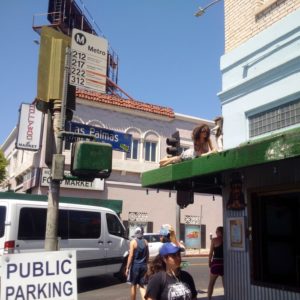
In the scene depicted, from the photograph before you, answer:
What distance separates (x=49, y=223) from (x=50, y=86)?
1805mm

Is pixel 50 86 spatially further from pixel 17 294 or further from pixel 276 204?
pixel 276 204

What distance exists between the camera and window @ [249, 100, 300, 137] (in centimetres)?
793

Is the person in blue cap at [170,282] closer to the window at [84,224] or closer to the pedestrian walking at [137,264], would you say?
the pedestrian walking at [137,264]

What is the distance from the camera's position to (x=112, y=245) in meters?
12.6

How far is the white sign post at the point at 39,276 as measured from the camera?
401cm

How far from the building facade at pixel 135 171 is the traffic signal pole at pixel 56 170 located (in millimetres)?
18541

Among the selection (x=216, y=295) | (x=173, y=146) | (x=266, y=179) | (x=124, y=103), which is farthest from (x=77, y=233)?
(x=124, y=103)

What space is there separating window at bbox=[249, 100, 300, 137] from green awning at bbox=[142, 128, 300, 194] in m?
1.36

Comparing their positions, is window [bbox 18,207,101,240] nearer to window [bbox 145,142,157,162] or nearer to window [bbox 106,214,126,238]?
window [bbox 106,214,126,238]

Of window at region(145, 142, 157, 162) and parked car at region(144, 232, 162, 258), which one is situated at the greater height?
window at region(145, 142, 157, 162)

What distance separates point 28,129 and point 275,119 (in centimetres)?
1697

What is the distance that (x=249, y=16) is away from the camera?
9.51m

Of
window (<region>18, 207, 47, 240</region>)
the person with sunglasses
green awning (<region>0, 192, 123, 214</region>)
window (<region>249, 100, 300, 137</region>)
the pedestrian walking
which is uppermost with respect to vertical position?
window (<region>249, 100, 300, 137</region>)

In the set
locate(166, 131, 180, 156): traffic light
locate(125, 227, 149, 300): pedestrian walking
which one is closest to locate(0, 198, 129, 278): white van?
locate(125, 227, 149, 300): pedestrian walking
